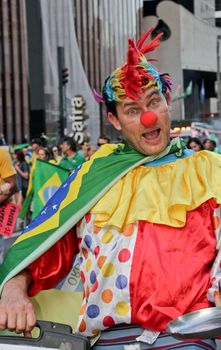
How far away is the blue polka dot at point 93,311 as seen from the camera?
196cm

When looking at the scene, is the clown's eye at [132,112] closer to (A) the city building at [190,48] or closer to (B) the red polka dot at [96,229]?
(B) the red polka dot at [96,229]

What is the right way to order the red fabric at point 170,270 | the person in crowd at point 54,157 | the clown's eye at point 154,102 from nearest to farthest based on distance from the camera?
the red fabric at point 170,270 → the clown's eye at point 154,102 → the person in crowd at point 54,157

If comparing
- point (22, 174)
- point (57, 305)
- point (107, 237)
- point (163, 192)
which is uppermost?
point (163, 192)

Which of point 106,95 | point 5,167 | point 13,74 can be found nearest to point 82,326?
point 106,95

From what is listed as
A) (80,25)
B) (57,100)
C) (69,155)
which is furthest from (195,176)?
(80,25)

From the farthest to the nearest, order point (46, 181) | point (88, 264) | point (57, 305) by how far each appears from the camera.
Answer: point (46, 181)
point (57, 305)
point (88, 264)

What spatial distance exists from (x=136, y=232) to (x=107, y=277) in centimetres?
16

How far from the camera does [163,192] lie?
199cm

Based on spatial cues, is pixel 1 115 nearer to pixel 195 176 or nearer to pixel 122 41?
pixel 122 41

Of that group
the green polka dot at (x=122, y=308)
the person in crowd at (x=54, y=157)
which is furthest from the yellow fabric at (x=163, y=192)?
the person in crowd at (x=54, y=157)

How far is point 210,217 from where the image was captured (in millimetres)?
1938

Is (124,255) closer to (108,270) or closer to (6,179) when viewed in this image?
(108,270)

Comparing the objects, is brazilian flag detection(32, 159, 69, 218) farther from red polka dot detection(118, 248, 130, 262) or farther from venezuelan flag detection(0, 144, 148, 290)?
red polka dot detection(118, 248, 130, 262)

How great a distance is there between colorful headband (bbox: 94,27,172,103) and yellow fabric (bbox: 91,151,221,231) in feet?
0.81
